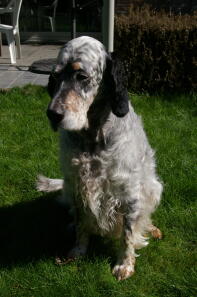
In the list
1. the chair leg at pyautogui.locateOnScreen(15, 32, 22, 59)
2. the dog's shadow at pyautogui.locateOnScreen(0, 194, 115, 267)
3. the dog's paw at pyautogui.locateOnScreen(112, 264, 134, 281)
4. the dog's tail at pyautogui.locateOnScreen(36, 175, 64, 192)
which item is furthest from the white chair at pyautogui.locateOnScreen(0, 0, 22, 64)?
the dog's paw at pyautogui.locateOnScreen(112, 264, 134, 281)

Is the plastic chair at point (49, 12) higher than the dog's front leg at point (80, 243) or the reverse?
the reverse

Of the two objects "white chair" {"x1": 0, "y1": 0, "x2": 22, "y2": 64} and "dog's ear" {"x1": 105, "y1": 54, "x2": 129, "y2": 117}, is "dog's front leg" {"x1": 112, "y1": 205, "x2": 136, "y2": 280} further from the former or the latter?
"white chair" {"x1": 0, "y1": 0, "x2": 22, "y2": 64}

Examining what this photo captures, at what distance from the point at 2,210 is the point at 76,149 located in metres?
1.33

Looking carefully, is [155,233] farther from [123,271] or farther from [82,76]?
[82,76]

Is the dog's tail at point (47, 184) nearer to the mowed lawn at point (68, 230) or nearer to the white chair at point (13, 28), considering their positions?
the mowed lawn at point (68, 230)

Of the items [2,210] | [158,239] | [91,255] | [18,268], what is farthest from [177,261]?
[2,210]

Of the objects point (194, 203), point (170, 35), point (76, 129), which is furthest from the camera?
point (170, 35)

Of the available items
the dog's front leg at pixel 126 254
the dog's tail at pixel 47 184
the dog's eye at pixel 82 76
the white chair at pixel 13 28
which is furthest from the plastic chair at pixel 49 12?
the dog's eye at pixel 82 76

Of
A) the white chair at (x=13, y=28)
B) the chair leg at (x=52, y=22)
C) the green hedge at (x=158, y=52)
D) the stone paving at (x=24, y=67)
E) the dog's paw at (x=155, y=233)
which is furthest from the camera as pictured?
the chair leg at (x=52, y=22)

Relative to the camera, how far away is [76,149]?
282 centimetres

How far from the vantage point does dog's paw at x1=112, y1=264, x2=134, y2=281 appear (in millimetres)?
3068

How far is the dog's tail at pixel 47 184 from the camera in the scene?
3.99 metres

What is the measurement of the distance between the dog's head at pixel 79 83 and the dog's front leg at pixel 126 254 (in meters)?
0.85

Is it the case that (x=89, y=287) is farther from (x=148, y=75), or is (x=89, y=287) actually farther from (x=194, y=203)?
(x=148, y=75)
